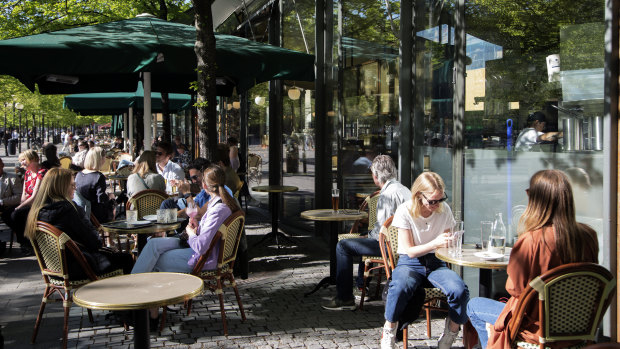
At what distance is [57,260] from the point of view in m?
4.91

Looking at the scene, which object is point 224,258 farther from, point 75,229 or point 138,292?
point 138,292

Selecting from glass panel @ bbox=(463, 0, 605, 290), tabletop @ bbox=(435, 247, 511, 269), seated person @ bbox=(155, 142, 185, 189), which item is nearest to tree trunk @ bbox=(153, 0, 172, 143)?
seated person @ bbox=(155, 142, 185, 189)

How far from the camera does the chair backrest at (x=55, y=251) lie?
4.73 metres

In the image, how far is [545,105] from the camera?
4992 mm

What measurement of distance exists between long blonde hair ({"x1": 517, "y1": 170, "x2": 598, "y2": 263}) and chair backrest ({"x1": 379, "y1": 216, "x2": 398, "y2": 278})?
1.72 m

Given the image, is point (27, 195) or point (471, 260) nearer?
point (471, 260)

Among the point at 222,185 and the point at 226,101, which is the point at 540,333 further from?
the point at 226,101

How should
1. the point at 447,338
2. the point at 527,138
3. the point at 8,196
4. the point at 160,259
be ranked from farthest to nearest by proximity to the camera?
the point at 8,196
the point at 160,259
the point at 527,138
the point at 447,338

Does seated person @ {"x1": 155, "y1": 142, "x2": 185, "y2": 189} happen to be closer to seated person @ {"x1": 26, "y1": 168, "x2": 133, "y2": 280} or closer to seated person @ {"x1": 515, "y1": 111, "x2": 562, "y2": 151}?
seated person @ {"x1": 26, "y1": 168, "x2": 133, "y2": 280}

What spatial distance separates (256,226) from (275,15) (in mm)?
4551

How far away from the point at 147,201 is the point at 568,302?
5275mm

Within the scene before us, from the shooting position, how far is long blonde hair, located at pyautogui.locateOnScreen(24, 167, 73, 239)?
16.0 feet

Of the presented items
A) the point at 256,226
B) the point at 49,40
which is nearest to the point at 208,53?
the point at 49,40

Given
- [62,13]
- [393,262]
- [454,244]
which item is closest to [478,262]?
[454,244]
